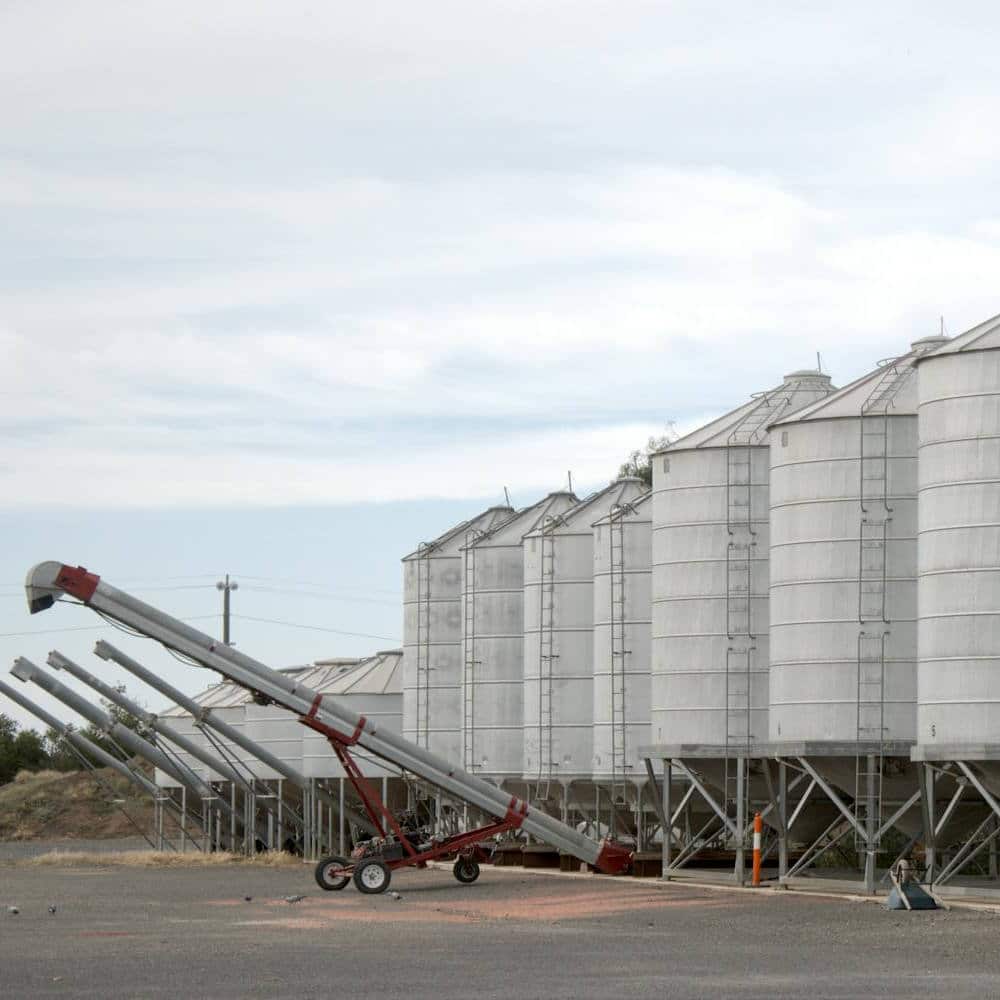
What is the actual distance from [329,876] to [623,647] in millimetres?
8659

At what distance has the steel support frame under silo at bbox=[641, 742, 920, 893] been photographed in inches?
1357

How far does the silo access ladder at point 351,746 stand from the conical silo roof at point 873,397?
945 centimetres

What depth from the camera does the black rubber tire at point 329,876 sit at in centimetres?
3925

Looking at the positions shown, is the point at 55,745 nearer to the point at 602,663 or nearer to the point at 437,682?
the point at 437,682

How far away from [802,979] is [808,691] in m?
13.9

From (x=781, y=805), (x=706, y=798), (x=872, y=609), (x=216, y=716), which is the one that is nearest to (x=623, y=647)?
(x=706, y=798)

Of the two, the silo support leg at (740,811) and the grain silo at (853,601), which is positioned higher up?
the grain silo at (853,601)

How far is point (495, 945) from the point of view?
26.3 meters

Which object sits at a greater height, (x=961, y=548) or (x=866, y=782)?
(x=961, y=548)

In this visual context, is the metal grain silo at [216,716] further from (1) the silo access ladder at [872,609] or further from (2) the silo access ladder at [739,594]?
(1) the silo access ladder at [872,609]

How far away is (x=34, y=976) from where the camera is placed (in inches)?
884

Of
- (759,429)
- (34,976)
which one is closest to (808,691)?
(759,429)

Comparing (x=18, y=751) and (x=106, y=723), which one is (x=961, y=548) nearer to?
(x=106, y=723)

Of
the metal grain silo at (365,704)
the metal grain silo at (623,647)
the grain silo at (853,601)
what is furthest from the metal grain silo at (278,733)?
the grain silo at (853,601)
